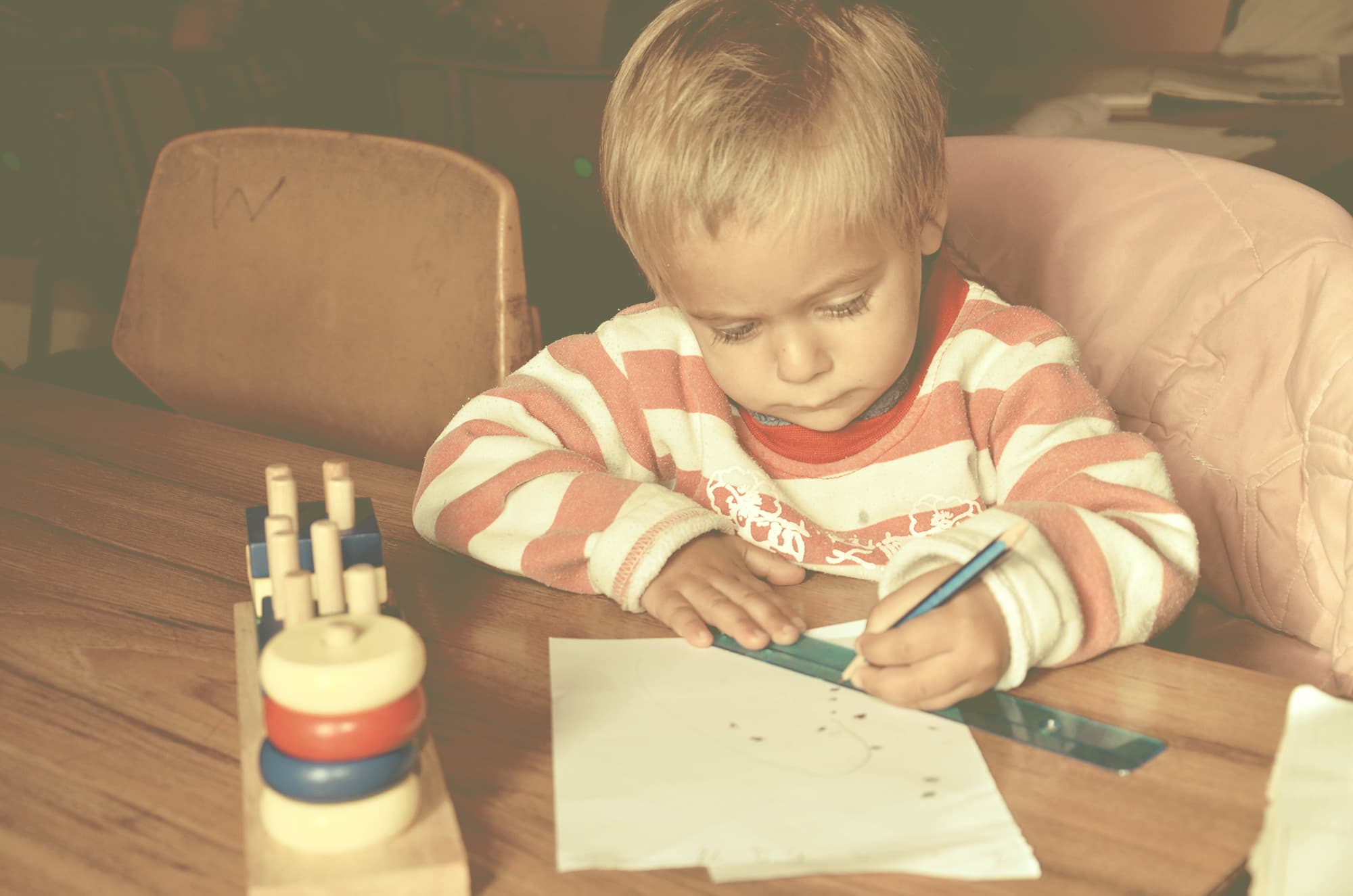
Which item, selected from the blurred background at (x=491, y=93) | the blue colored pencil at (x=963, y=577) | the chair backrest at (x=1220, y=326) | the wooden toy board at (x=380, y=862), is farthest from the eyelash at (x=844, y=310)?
the blurred background at (x=491, y=93)

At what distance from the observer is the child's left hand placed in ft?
2.11

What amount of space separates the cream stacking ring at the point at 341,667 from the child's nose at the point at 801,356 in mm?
434

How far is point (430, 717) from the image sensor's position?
0.63 m

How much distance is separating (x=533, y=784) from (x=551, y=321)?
69.9 inches

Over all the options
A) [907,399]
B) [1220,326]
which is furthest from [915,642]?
[1220,326]

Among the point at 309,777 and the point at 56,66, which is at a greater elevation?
the point at 309,777

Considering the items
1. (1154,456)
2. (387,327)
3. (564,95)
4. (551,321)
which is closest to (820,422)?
(1154,456)

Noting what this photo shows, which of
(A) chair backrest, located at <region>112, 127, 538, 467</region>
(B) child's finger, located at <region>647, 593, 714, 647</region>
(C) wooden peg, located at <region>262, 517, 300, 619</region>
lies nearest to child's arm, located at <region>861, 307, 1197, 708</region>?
(B) child's finger, located at <region>647, 593, 714, 647</region>

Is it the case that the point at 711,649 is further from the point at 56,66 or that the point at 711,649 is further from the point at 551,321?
the point at 56,66

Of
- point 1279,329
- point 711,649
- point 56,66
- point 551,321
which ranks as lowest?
point 551,321

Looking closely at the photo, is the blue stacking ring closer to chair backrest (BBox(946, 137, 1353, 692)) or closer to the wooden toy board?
the wooden toy board

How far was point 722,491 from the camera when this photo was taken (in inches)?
38.6

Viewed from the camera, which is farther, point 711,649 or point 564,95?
point 564,95

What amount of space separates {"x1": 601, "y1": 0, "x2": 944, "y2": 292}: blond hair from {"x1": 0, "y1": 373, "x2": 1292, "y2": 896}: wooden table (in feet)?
0.87
